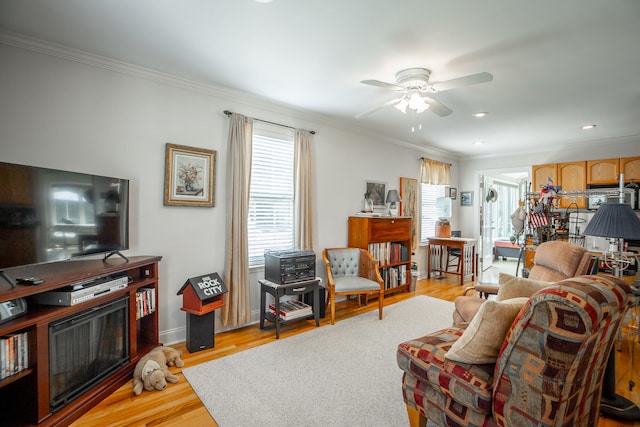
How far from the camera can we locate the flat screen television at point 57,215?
170 centimetres

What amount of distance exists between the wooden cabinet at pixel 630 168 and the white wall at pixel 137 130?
16.5 ft

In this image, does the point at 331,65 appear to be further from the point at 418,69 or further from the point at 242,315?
the point at 242,315

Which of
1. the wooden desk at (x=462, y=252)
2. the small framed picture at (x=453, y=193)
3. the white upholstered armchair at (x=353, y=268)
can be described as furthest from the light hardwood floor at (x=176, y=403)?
the small framed picture at (x=453, y=193)

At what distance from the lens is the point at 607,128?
4.41 meters

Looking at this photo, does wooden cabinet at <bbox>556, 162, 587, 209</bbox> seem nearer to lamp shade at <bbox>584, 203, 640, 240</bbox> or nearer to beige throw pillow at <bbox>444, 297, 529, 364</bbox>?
lamp shade at <bbox>584, 203, 640, 240</bbox>

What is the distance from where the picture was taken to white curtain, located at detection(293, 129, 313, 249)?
3834mm

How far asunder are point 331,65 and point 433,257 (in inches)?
182

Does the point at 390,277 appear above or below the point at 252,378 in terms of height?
above

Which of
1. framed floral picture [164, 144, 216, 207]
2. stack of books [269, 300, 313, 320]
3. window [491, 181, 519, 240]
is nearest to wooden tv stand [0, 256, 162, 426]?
framed floral picture [164, 144, 216, 207]

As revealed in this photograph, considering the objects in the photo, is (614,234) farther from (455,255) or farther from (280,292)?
(455,255)

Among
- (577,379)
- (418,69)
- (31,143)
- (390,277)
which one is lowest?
(390,277)

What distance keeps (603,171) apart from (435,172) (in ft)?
8.43

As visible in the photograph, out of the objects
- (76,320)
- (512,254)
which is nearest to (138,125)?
(76,320)

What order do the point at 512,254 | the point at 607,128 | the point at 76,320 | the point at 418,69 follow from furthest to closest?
the point at 512,254, the point at 607,128, the point at 418,69, the point at 76,320
